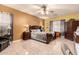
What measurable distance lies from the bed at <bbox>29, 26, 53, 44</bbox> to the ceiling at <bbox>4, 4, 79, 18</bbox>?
0.84 feet

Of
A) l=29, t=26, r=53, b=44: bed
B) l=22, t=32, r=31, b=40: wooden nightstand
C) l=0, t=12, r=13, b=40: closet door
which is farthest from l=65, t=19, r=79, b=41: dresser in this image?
l=0, t=12, r=13, b=40: closet door

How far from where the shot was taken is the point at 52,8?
1.73 metres

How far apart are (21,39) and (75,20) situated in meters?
0.97

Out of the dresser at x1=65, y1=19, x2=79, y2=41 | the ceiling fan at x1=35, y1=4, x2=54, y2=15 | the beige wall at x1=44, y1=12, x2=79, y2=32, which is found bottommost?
the dresser at x1=65, y1=19, x2=79, y2=41

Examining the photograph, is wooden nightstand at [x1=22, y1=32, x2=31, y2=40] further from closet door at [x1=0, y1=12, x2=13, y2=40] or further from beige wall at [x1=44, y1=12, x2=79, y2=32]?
beige wall at [x1=44, y1=12, x2=79, y2=32]

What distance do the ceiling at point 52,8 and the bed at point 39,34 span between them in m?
0.26

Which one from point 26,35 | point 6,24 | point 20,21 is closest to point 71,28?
point 26,35

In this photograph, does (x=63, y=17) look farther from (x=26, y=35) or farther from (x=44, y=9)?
(x=26, y=35)

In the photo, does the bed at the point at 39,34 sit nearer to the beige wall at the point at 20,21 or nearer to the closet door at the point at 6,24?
the beige wall at the point at 20,21

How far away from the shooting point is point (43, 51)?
177 cm

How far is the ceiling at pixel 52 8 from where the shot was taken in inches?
63.9

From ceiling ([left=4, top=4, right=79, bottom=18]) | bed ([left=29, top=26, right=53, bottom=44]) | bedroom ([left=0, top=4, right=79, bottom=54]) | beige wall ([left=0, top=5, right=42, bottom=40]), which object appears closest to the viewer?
ceiling ([left=4, top=4, right=79, bottom=18])

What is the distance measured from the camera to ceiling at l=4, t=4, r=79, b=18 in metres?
1.62

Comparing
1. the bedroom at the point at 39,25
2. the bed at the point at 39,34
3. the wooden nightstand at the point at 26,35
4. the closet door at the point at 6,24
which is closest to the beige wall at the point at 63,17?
the bedroom at the point at 39,25
